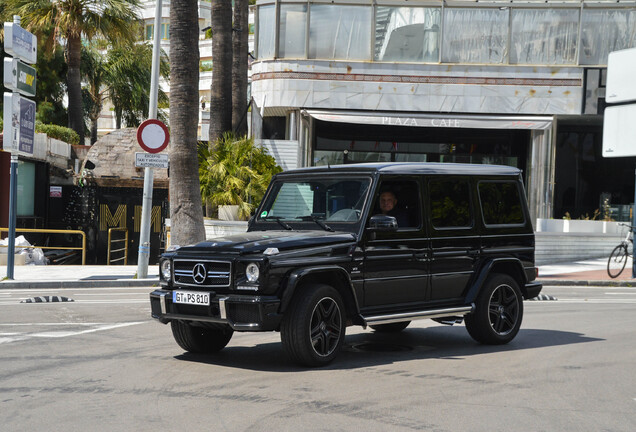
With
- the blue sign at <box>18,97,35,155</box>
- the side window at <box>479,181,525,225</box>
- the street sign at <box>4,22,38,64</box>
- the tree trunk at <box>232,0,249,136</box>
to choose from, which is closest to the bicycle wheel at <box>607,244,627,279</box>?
the tree trunk at <box>232,0,249,136</box>

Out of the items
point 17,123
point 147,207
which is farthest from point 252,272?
point 147,207

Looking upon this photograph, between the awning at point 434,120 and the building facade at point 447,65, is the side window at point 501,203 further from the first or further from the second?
the building facade at point 447,65

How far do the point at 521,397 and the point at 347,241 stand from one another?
2.29 meters

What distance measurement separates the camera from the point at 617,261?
70.6 feet

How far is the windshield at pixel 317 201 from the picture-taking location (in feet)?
29.2

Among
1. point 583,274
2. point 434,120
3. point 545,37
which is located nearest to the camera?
point 583,274

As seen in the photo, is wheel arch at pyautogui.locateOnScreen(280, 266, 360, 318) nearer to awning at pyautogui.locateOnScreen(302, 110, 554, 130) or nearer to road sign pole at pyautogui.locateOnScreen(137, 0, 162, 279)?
road sign pole at pyautogui.locateOnScreen(137, 0, 162, 279)

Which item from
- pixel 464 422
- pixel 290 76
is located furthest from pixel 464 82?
pixel 464 422

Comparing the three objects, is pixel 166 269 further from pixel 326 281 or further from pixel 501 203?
pixel 501 203

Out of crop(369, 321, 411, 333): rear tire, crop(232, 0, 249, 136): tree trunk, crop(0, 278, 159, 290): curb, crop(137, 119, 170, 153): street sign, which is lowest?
crop(0, 278, 159, 290): curb

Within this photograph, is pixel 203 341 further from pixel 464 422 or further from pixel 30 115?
pixel 30 115

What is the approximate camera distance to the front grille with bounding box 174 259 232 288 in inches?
312

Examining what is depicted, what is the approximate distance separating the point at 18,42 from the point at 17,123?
1567 mm

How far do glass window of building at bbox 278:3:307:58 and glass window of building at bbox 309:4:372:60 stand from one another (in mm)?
256
